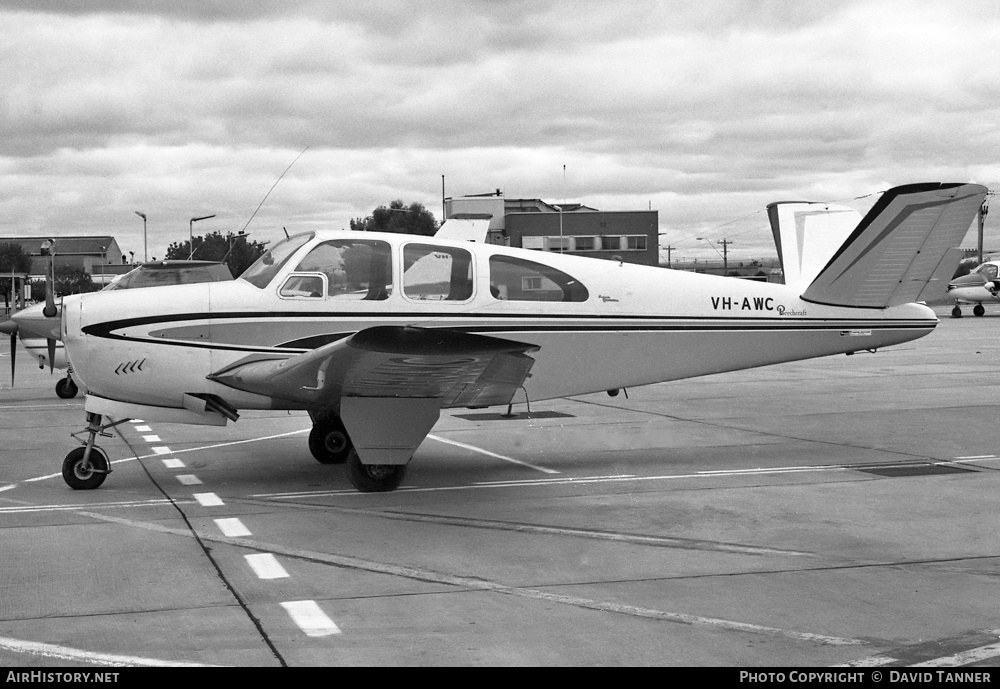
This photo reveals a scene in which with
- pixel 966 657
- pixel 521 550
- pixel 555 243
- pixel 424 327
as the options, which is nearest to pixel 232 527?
pixel 424 327

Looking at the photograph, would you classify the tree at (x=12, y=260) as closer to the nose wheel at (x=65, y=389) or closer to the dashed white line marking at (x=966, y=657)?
the nose wheel at (x=65, y=389)

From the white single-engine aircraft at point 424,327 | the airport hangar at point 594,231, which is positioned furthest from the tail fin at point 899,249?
the airport hangar at point 594,231

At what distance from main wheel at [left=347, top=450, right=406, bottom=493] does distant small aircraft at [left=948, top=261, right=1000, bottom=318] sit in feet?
143

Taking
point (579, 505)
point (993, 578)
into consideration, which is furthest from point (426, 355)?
point (993, 578)

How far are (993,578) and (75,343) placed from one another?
720 cm

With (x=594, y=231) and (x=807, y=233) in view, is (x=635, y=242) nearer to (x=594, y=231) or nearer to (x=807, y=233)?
(x=594, y=231)

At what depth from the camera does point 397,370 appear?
7855 millimetres

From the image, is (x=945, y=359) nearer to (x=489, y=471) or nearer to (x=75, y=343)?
(x=489, y=471)

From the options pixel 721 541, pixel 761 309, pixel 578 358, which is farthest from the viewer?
pixel 761 309

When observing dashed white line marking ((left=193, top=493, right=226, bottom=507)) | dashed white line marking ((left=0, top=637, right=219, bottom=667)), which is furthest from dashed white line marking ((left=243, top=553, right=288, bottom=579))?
dashed white line marking ((left=193, top=493, right=226, bottom=507))

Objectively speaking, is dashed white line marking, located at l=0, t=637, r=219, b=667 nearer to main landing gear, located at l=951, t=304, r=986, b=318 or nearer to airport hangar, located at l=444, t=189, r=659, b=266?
main landing gear, located at l=951, t=304, r=986, b=318

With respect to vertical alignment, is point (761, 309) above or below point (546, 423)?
above

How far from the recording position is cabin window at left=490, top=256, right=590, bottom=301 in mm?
9320

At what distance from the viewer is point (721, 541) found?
22.5 feet
